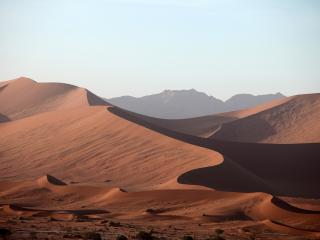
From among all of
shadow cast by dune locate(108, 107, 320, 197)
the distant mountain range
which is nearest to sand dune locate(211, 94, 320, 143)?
shadow cast by dune locate(108, 107, 320, 197)

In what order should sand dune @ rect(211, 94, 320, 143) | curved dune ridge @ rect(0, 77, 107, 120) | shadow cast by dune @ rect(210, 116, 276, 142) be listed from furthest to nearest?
curved dune ridge @ rect(0, 77, 107, 120)
shadow cast by dune @ rect(210, 116, 276, 142)
sand dune @ rect(211, 94, 320, 143)

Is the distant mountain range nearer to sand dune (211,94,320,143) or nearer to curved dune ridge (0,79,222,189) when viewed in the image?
sand dune (211,94,320,143)

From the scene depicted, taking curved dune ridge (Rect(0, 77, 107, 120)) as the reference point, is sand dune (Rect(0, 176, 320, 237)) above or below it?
below

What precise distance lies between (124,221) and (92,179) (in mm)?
15747

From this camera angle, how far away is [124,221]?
25.9 meters

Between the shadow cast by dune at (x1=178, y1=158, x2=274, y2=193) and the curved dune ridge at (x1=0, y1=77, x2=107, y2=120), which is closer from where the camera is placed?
the shadow cast by dune at (x1=178, y1=158, x2=274, y2=193)

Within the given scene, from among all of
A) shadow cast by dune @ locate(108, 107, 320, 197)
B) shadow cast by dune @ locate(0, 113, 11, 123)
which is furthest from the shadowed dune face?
shadow cast by dune @ locate(0, 113, 11, 123)

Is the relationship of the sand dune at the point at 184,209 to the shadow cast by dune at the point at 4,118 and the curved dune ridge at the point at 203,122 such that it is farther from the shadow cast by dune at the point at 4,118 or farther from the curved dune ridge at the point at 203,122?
the shadow cast by dune at the point at 4,118

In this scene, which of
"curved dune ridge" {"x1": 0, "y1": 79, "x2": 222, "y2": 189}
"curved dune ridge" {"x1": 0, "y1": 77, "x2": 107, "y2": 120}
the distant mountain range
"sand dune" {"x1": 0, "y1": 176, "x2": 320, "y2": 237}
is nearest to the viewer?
"sand dune" {"x1": 0, "y1": 176, "x2": 320, "y2": 237}

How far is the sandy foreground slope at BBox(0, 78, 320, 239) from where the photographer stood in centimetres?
2453

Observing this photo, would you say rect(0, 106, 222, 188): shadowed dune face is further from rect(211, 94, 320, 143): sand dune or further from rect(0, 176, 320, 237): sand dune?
rect(211, 94, 320, 143): sand dune

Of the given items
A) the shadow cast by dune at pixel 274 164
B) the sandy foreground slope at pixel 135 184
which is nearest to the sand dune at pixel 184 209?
the sandy foreground slope at pixel 135 184

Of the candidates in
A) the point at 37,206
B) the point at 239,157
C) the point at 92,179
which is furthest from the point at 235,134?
the point at 37,206

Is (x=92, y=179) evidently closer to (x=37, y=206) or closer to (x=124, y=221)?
(x=37, y=206)
